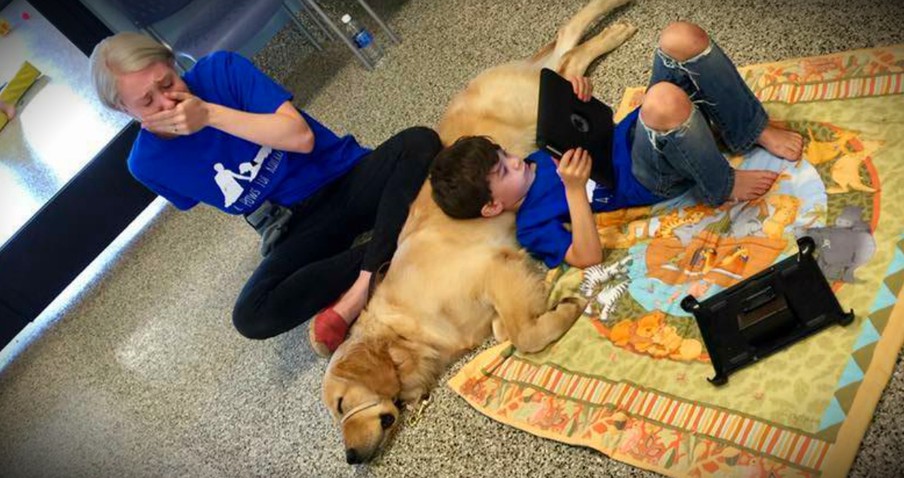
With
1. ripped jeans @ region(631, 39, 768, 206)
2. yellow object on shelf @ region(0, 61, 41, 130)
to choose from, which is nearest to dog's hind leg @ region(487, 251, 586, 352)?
ripped jeans @ region(631, 39, 768, 206)

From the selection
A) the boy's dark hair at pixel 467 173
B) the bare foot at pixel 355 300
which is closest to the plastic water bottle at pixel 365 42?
the bare foot at pixel 355 300

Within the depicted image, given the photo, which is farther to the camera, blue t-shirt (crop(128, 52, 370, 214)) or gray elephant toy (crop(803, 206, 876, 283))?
blue t-shirt (crop(128, 52, 370, 214))

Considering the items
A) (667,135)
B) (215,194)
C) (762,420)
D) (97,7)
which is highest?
(97,7)

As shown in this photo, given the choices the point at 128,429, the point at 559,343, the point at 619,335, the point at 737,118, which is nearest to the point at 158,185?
the point at 128,429

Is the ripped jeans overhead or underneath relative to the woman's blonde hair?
underneath

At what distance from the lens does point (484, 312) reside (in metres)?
1.61

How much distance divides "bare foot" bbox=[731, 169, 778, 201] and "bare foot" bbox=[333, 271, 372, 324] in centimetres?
102

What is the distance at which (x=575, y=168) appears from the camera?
1.37 metres

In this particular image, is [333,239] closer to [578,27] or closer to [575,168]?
[575,168]

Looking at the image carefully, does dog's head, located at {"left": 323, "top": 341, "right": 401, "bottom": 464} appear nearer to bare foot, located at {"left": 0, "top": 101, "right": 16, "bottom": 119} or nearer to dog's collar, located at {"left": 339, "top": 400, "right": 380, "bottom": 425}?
dog's collar, located at {"left": 339, "top": 400, "right": 380, "bottom": 425}

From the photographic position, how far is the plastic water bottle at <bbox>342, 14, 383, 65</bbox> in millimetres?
2822

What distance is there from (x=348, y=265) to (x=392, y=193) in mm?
259

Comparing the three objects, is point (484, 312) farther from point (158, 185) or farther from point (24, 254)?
point (24, 254)

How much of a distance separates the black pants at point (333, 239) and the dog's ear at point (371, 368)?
1.01 feet
